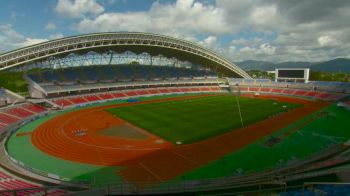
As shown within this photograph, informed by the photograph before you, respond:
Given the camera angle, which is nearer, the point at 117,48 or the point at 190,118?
the point at 190,118

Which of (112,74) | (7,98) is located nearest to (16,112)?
(7,98)

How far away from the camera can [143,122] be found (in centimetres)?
4012

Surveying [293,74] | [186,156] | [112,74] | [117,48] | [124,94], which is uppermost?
[117,48]

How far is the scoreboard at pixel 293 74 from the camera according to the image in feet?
236

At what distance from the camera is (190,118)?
138 ft

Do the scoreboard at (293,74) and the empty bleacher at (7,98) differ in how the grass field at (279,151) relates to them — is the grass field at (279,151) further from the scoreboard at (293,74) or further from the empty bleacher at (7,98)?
the empty bleacher at (7,98)

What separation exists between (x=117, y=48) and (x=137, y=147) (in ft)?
139

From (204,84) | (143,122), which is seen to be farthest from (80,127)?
(204,84)

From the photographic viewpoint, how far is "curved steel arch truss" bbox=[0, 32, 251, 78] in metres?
50.8

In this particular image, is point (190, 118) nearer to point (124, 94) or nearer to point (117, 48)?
point (124, 94)

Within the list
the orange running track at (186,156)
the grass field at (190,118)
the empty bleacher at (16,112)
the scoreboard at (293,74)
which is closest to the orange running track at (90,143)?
the orange running track at (186,156)

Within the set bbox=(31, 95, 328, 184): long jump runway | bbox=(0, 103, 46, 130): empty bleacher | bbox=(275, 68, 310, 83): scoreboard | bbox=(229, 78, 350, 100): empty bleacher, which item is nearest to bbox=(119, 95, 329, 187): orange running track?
bbox=(31, 95, 328, 184): long jump runway

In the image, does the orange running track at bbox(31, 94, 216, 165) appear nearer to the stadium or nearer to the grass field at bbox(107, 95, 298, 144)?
the stadium

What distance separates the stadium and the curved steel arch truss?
0.87ft
